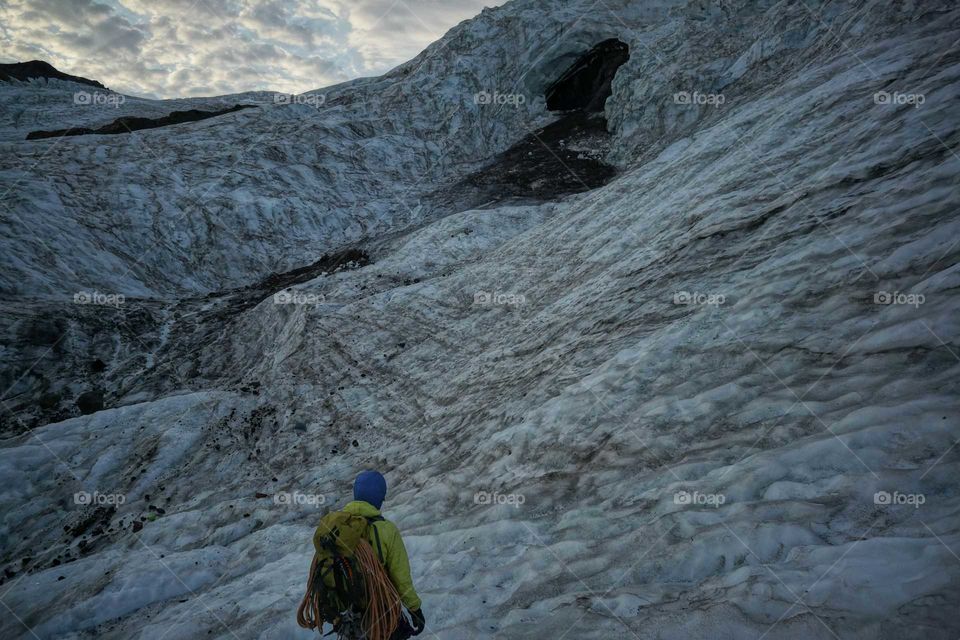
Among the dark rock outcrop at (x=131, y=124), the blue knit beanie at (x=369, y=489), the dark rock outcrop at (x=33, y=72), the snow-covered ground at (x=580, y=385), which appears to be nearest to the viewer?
the blue knit beanie at (x=369, y=489)

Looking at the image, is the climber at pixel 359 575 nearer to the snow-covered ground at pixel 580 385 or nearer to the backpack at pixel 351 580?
the backpack at pixel 351 580

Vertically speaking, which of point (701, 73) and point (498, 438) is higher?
point (701, 73)

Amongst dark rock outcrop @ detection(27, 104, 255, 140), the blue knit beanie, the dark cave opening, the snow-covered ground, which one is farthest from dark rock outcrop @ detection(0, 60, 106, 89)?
the blue knit beanie

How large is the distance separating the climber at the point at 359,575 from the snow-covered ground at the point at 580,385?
4.56 ft

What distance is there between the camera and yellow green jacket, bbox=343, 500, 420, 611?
424cm

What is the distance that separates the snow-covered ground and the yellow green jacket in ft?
4.12

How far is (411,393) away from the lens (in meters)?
12.5

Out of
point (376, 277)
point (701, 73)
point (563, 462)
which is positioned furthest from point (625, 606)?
point (701, 73)

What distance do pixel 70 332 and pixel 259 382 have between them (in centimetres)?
799

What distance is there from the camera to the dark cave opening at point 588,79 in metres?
34.2

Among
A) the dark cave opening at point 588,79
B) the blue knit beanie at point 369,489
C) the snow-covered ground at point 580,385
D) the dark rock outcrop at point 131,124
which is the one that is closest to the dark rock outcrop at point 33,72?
the dark rock outcrop at point 131,124

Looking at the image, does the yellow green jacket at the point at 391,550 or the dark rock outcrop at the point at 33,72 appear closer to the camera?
the yellow green jacket at the point at 391,550

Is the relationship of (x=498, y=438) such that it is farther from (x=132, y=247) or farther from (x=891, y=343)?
(x=132, y=247)

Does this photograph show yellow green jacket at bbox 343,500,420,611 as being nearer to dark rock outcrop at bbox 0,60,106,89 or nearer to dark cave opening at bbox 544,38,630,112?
dark cave opening at bbox 544,38,630,112
